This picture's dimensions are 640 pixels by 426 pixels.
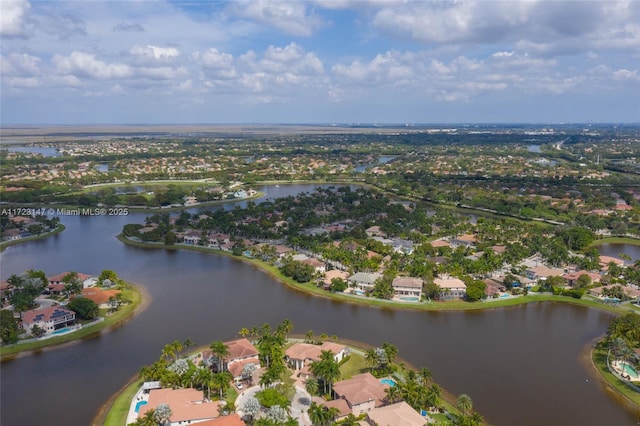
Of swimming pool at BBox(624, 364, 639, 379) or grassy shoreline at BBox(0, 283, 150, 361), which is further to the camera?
grassy shoreline at BBox(0, 283, 150, 361)

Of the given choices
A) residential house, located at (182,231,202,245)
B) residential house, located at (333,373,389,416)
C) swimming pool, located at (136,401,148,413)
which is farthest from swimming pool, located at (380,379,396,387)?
residential house, located at (182,231,202,245)

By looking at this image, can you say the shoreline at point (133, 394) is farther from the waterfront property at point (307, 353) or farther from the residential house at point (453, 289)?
the residential house at point (453, 289)

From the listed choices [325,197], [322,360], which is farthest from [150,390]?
[325,197]

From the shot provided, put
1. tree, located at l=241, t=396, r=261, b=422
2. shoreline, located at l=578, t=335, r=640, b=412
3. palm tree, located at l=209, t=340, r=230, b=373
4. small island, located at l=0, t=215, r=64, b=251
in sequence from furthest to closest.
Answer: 1. small island, located at l=0, t=215, r=64, b=251
2. palm tree, located at l=209, t=340, r=230, b=373
3. shoreline, located at l=578, t=335, r=640, b=412
4. tree, located at l=241, t=396, r=261, b=422

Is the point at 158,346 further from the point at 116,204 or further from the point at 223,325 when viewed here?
the point at 116,204

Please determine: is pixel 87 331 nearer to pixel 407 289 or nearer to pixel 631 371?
pixel 407 289

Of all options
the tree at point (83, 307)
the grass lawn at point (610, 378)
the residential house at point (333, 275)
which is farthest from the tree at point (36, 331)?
the grass lawn at point (610, 378)

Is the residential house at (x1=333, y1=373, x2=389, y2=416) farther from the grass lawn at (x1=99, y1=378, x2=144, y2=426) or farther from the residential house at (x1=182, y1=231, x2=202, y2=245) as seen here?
the residential house at (x1=182, y1=231, x2=202, y2=245)
